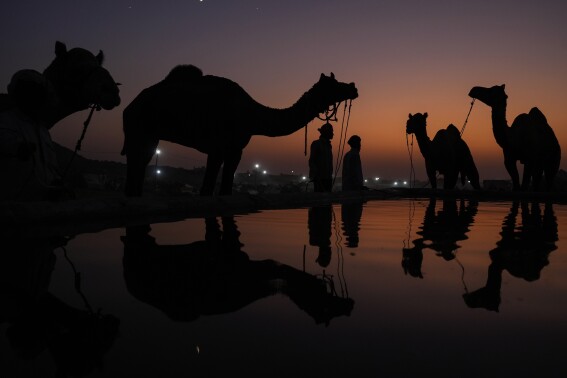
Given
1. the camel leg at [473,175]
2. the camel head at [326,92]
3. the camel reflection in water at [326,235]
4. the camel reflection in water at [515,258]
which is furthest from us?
the camel leg at [473,175]

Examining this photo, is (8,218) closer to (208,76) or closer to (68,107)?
(68,107)

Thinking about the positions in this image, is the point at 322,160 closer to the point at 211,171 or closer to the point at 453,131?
the point at 211,171

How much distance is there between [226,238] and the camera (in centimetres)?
354

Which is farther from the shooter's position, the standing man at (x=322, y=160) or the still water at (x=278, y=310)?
the standing man at (x=322, y=160)

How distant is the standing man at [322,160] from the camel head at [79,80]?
6.02 m

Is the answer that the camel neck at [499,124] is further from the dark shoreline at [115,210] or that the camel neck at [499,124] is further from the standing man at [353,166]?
the dark shoreline at [115,210]

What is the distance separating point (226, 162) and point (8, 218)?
4.81 meters

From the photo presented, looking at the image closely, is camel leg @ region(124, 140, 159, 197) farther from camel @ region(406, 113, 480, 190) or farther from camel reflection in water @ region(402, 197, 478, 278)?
camel @ region(406, 113, 480, 190)

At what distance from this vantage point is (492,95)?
53.5 feet

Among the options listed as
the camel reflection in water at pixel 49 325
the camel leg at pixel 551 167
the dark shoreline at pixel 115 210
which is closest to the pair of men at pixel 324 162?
the dark shoreline at pixel 115 210

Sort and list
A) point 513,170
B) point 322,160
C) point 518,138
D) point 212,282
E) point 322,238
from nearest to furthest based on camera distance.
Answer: point 212,282 < point 322,238 < point 322,160 < point 513,170 < point 518,138

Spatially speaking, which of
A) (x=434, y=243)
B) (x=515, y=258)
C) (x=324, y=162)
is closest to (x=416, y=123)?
(x=324, y=162)

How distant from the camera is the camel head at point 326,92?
9.29 metres

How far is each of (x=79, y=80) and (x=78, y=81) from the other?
0.7 inches
